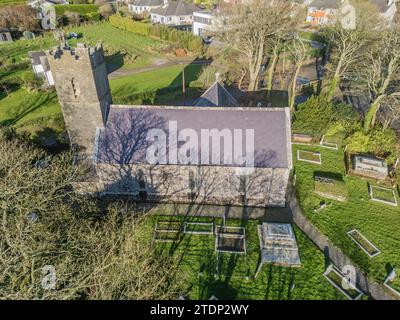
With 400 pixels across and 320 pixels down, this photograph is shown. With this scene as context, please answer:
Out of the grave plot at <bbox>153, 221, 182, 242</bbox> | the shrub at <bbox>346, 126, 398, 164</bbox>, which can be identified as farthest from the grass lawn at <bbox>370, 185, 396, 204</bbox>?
the grave plot at <bbox>153, 221, 182, 242</bbox>

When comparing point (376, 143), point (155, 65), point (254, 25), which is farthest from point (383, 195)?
point (155, 65)

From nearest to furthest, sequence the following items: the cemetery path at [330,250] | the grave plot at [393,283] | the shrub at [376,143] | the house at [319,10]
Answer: the grave plot at [393,283], the cemetery path at [330,250], the shrub at [376,143], the house at [319,10]

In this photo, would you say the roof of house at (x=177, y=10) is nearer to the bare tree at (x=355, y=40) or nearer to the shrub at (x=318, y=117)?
the bare tree at (x=355, y=40)

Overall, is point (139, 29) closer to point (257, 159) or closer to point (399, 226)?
point (257, 159)

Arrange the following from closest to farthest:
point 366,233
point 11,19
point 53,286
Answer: point 53,286
point 366,233
point 11,19

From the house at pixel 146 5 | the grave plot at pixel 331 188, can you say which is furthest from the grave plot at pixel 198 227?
the house at pixel 146 5
